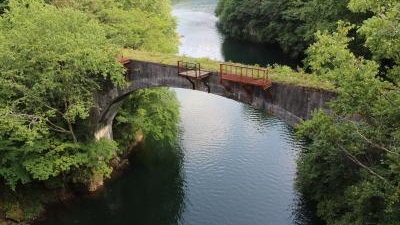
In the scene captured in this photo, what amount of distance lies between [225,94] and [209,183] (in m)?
8.51

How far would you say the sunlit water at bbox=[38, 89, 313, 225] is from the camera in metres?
27.0

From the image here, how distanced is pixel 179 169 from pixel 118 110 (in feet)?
21.4

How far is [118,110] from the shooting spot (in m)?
32.6

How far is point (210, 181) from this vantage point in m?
30.6

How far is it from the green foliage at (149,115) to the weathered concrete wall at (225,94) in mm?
1761

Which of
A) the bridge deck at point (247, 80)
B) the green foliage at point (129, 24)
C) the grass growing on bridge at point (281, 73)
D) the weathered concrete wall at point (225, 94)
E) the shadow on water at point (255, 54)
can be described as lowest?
the shadow on water at point (255, 54)

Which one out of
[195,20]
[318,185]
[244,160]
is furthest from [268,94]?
[195,20]

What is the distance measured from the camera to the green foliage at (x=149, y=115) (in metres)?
32.5

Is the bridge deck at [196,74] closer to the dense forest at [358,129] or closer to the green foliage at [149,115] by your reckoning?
the dense forest at [358,129]

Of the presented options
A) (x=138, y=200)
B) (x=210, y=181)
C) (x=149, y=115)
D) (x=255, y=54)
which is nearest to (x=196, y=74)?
(x=210, y=181)

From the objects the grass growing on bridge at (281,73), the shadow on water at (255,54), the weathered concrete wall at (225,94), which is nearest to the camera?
the grass growing on bridge at (281,73)

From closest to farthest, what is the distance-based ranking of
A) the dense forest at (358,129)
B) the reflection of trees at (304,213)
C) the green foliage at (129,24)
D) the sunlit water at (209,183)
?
the dense forest at (358,129) → the reflection of trees at (304,213) → the sunlit water at (209,183) → the green foliage at (129,24)

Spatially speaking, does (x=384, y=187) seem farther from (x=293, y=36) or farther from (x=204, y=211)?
(x=293, y=36)

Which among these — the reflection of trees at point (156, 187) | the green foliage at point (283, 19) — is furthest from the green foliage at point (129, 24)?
the green foliage at point (283, 19)
